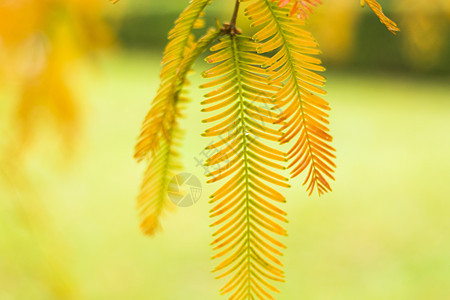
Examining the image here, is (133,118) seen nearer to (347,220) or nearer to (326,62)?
(347,220)

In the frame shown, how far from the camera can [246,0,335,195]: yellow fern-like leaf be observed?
13.9 inches

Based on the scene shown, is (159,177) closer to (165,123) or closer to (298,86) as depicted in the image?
(165,123)

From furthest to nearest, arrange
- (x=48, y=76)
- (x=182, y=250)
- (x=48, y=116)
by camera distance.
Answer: (x=182, y=250), (x=48, y=116), (x=48, y=76)

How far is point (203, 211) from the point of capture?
336 cm

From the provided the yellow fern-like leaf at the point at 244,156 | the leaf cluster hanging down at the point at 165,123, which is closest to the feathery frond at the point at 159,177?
the leaf cluster hanging down at the point at 165,123

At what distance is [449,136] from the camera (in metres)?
4.72

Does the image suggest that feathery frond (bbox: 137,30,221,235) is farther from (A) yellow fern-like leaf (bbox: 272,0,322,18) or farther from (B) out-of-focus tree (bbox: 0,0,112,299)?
(B) out-of-focus tree (bbox: 0,0,112,299)

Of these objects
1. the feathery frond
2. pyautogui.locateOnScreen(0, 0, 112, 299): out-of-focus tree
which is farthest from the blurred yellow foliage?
the feathery frond

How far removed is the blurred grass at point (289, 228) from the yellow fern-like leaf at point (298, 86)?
1022 millimetres

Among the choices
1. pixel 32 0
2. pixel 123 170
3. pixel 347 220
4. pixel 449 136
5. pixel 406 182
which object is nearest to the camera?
pixel 32 0

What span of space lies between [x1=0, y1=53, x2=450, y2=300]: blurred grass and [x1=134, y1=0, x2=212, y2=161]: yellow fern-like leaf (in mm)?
894

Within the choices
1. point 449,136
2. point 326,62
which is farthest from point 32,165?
point 326,62

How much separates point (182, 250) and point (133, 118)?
3.01 m

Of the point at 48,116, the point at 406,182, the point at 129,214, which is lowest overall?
the point at 406,182
